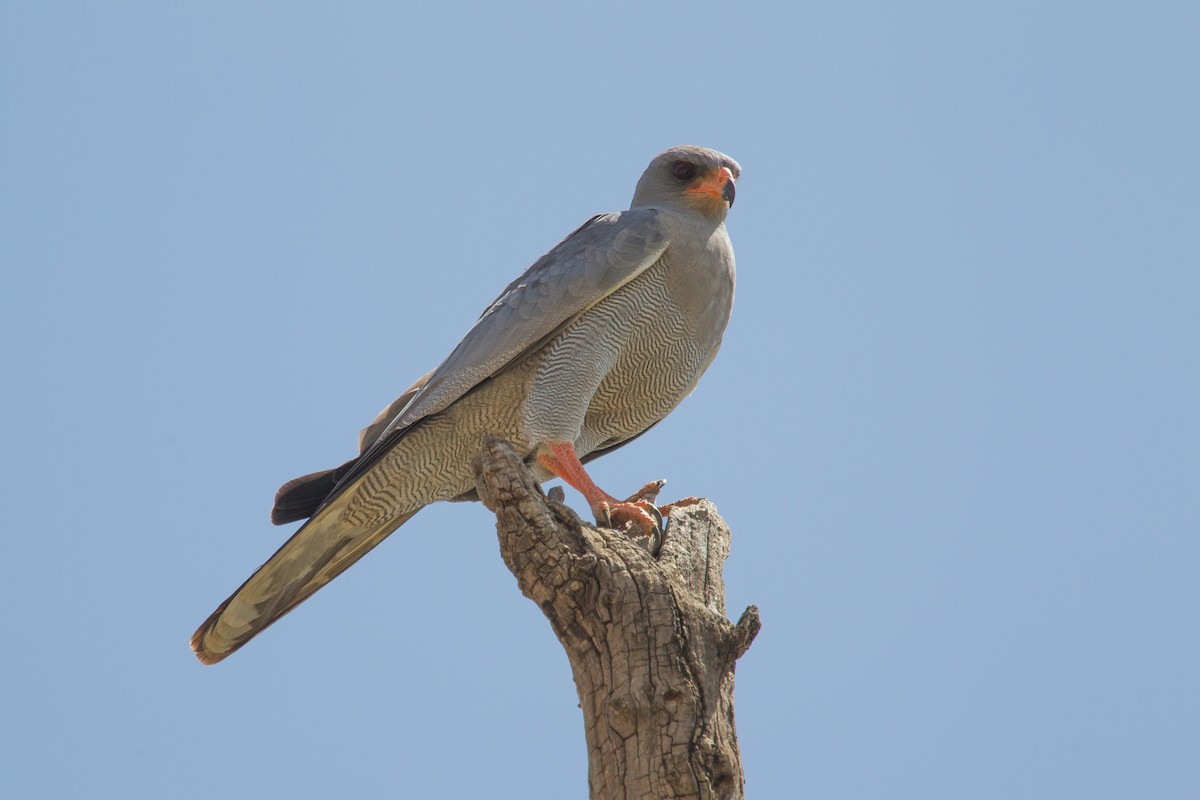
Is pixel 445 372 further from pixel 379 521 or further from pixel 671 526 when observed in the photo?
pixel 671 526

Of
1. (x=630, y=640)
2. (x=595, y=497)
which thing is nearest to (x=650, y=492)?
(x=595, y=497)

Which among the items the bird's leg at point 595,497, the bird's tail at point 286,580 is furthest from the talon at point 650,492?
the bird's tail at point 286,580

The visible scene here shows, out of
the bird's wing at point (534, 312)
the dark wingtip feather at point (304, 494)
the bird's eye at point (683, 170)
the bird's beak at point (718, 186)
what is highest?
the bird's eye at point (683, 170)

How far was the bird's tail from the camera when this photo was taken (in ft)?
22.5

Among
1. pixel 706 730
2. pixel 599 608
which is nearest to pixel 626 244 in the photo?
pixel 599 608

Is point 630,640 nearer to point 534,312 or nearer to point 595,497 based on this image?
point 595,497

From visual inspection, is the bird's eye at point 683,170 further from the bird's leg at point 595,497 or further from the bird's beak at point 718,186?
the bird's leg at point 595,497

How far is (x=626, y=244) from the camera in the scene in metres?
7.14

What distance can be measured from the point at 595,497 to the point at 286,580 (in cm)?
196

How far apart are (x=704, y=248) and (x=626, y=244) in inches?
21.9

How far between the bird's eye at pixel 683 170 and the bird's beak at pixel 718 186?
11 centimetres

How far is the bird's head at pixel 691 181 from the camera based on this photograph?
7723mm

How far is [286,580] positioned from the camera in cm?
708

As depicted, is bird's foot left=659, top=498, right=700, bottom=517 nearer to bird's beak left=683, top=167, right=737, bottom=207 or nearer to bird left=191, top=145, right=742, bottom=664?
bird left=191, top=145, right=742, bottom=664
